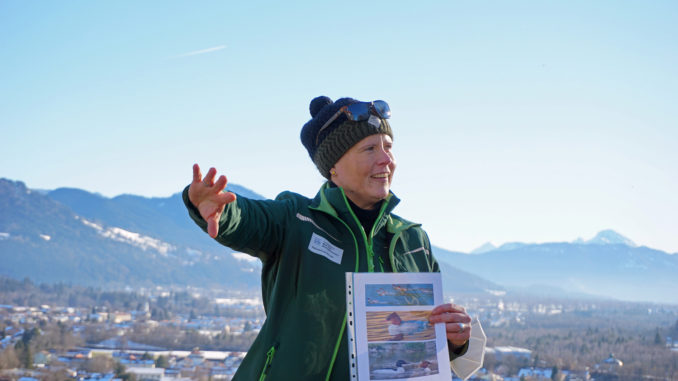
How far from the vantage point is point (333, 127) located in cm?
327

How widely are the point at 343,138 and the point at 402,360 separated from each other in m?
1.07

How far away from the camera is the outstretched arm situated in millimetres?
2402

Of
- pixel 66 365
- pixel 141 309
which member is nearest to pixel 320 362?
pixel 66 365

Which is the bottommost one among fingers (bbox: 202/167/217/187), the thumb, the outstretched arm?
the thumb

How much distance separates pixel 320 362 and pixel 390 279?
45cm

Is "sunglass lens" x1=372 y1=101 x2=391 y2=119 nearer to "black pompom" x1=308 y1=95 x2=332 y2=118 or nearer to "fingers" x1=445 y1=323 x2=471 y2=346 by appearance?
"black pompom" x1=308 y1=95 x2=332 y2=118

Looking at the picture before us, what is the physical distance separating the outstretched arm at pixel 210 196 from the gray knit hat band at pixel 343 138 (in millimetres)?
851

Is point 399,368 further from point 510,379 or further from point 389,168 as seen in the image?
point 510,379

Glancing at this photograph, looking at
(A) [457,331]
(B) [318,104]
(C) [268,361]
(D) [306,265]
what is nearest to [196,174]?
(D) [306,265]

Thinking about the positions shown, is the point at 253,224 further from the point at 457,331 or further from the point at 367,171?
the point at 457,331

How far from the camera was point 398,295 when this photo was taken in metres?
2.61

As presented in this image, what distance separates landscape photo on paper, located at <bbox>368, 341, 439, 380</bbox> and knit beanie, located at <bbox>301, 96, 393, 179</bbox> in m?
0.98

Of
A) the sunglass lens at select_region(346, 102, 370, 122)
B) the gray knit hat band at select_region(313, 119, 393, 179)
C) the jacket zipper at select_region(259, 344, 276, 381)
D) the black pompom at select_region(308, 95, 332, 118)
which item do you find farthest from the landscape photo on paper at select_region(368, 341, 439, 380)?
the black pompom at select_region(308, 95, 332, 118)

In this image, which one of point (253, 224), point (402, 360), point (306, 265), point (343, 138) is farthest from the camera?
point (343, 138)
